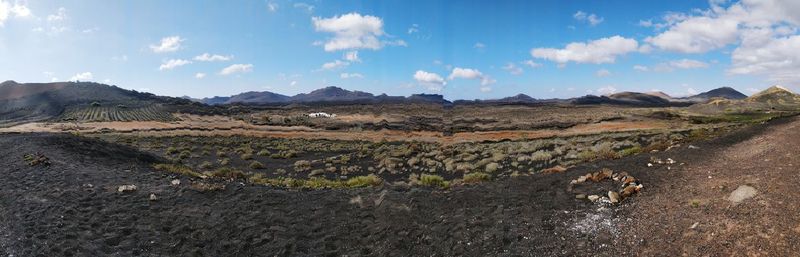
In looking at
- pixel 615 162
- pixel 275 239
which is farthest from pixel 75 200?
pixel 615 162

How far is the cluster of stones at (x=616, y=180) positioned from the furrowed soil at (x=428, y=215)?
0.29 metres

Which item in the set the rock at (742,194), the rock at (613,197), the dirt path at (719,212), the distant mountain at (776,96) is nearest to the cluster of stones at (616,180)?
the rock at (613,197)

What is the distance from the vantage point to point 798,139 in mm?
19031

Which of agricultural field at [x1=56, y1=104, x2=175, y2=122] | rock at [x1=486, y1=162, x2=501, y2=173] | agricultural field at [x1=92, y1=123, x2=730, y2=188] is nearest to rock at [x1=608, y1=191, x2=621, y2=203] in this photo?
agricultural field at [x1=92, y1=123, x2=730, y2=188]

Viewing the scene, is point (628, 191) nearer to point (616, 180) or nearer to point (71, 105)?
point (616, 180)

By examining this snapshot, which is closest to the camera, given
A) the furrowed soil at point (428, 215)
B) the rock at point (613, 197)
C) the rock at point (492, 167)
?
the furrowed soil at point (428, 215)

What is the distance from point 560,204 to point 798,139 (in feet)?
42.7

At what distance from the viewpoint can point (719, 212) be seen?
1127 centimetres

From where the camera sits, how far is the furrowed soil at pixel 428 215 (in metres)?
10.8

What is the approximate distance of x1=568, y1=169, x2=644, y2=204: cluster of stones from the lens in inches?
529

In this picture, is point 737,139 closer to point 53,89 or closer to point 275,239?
point 275,239

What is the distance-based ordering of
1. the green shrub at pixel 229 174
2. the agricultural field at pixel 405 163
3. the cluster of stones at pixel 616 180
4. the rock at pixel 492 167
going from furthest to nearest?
the rock at pixel 492 167 < the agricultural field at pixel 405 163 < the green shrub at pixel 229 174 < the cluster of stones at pixel 616 180

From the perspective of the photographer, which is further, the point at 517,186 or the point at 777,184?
the point at 517,186

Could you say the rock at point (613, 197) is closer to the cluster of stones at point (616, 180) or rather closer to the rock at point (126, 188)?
the cluster of stones at point (616, 180)
